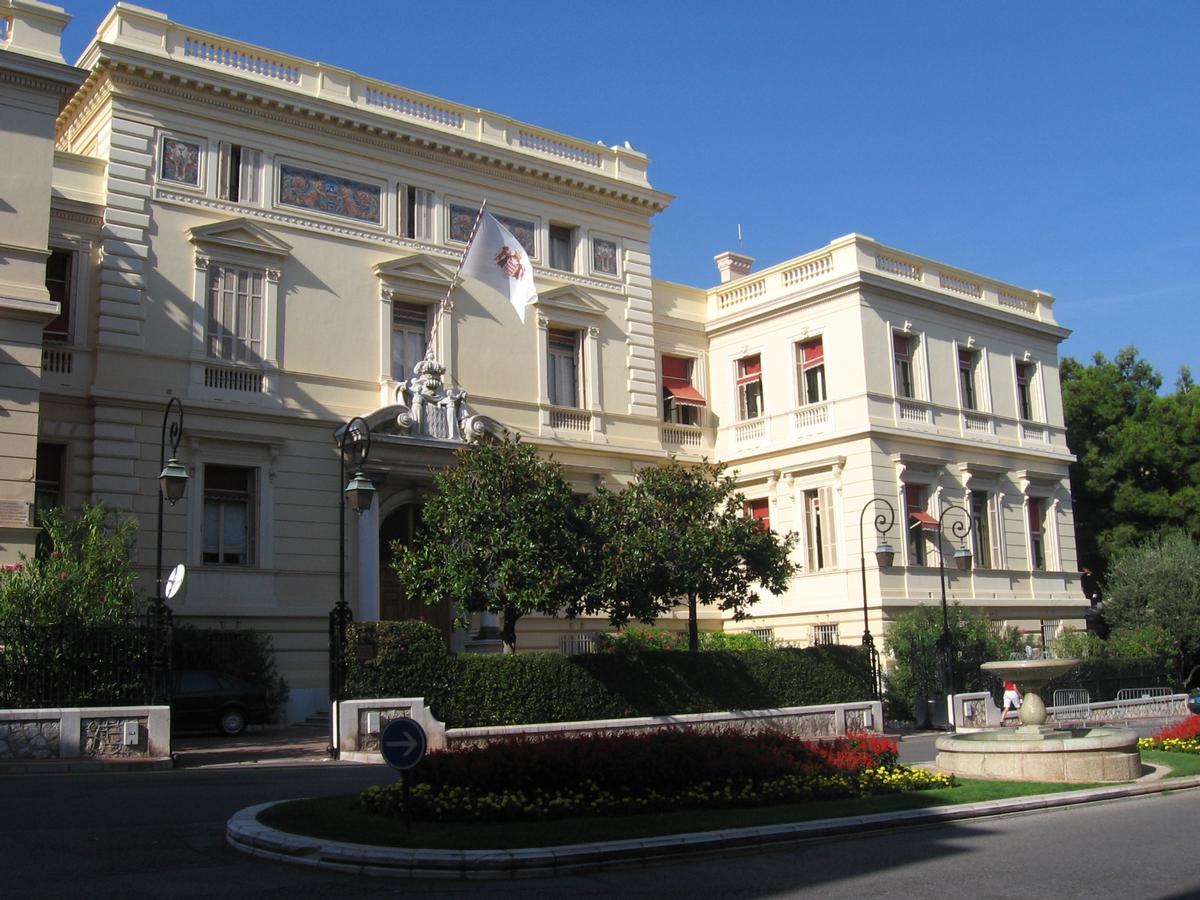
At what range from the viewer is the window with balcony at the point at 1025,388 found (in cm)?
3906

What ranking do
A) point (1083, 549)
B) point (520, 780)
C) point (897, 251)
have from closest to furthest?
point (520, 780), point (897, 251), point (1083, 549)

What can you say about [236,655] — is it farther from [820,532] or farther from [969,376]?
[969,376]

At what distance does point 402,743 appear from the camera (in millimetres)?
11227

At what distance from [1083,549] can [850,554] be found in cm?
1811

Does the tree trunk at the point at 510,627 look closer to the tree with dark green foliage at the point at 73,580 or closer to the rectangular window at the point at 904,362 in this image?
the tree with dark green foliage at the point at 73,580

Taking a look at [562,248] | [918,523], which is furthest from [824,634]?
[562,248]

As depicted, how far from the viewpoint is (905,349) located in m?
35.4

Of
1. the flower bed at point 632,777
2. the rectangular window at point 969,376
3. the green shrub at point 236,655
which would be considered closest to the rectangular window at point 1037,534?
the rectangular window at point 969,376

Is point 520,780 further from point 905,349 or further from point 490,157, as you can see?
point 905,349

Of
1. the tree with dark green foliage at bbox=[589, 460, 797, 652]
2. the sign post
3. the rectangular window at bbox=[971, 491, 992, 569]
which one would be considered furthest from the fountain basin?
the rectangular window at bbox=[971, 491, 992, 569]

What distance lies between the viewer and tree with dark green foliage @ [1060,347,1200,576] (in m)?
44.6

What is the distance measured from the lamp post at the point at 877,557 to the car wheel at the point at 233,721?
1442cm

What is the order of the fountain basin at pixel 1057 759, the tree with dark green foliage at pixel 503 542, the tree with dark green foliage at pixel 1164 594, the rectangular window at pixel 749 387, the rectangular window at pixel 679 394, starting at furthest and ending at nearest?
the tree with dark green foliage at pixel 1164 594, the rectangular window at pixel 749 387, the rectangular window at pixel 679 394, the tree with dark green foliage at pixel 503 542, the fountain basin at pixel 1057 759

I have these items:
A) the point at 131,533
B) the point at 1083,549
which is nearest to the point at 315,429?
the point at 131,533
